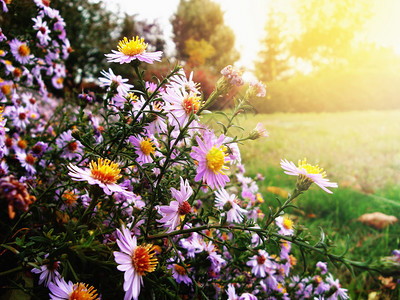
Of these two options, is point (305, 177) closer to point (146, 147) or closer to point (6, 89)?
point (146, 147)

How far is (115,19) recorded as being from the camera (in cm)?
639

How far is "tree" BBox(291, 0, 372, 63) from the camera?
18641 mm

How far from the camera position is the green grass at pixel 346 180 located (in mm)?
2035

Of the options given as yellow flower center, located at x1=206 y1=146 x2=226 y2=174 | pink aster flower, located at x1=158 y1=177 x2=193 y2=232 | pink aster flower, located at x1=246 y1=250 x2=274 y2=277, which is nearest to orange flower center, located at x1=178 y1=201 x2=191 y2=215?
pink aster flower, located at x1=158 y1=177 x2=193 y2=232

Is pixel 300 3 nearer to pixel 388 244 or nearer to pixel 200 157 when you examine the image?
pixel 388 244

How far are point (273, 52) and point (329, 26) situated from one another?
3.65 meters

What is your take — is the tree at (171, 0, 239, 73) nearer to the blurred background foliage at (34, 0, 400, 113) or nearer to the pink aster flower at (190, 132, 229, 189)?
the blurred background foliage at (34, 0, 400, 113)

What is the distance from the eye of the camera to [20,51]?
1650mm

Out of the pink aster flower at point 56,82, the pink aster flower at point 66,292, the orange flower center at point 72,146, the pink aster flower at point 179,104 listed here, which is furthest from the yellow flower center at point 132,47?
the pink aster flower at point 56,82

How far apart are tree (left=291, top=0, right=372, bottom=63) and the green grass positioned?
1540cm

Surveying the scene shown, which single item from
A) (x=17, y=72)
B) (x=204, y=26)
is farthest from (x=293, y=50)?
(x=17, y=72)

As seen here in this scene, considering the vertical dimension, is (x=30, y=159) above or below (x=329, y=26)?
below

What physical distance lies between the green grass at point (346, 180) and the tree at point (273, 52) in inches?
582

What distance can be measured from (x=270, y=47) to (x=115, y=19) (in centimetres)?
1528
